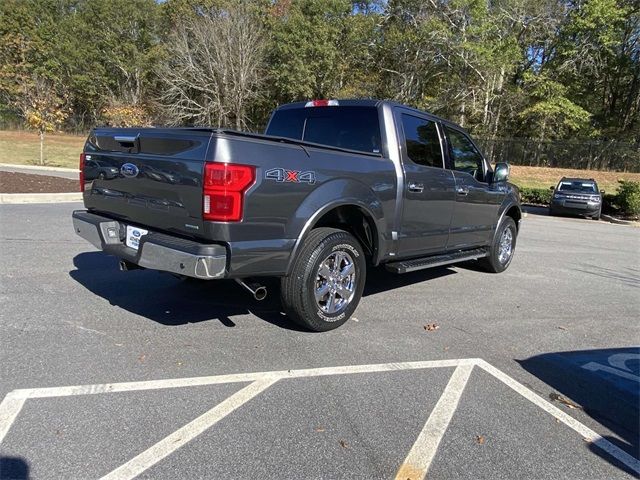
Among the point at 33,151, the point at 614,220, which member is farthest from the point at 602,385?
the point at 33,151

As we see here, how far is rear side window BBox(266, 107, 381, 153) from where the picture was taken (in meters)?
5.01

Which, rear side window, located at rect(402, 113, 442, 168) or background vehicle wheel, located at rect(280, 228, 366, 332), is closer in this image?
background vehicle wheel, located at rect(280, 228, 366, 332)

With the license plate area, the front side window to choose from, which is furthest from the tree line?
the license plate area

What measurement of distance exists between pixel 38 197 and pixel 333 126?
9.46 m

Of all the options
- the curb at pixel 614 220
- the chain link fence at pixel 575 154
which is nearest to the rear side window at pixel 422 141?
the curb at pixel 614 220

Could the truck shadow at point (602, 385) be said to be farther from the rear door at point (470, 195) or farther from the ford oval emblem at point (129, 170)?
the ford oval emblem at point (129, 170)

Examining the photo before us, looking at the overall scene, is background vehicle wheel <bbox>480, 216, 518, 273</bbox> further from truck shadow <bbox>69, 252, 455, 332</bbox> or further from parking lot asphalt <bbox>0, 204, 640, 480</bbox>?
truck shadow <bbox>69, 252, 455, 332</bbox>

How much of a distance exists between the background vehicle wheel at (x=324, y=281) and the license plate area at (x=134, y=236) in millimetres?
1197

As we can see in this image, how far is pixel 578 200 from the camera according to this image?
19422 millimetres

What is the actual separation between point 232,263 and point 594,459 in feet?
8.40

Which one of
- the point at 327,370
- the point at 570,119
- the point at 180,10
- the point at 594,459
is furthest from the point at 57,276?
the point at 180,10

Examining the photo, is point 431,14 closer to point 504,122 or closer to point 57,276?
point 504,122

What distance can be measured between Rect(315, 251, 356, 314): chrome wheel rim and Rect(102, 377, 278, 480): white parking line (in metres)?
1.05

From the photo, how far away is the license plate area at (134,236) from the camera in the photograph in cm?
403
